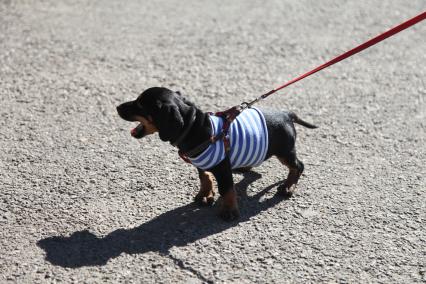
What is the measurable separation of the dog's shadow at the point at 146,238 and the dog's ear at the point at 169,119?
2.21ft

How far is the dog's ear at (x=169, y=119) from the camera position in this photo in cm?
428

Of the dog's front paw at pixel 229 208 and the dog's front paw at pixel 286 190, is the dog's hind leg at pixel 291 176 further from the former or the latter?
the dog's front paw at pixel 229 208

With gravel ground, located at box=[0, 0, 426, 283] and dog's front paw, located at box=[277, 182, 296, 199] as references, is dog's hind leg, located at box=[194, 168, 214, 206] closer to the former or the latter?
gravel ground, located at box=[0, 0, 426, 283]

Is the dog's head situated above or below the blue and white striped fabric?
above

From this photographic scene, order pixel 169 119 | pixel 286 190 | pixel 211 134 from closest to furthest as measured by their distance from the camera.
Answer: pixel 169 119 → pixel 211 134 → pixel 286 190

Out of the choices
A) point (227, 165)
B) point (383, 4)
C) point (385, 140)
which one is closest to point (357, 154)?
point (385, 140)

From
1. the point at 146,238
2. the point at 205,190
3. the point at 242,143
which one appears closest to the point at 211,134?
the point at 242,143

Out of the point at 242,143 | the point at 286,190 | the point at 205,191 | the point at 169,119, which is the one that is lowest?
the point at 286,190

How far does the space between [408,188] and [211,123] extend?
1.79 meters

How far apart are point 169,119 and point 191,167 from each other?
42.7 inches

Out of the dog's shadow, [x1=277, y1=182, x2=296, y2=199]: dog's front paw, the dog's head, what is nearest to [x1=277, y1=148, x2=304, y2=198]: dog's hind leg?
[x1=277, y1=182, x2=296, y2=199]: dog's front paw

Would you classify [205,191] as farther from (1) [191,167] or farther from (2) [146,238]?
(2) [146,238]

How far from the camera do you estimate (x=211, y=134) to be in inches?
174

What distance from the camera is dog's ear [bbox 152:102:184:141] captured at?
4281 mm
